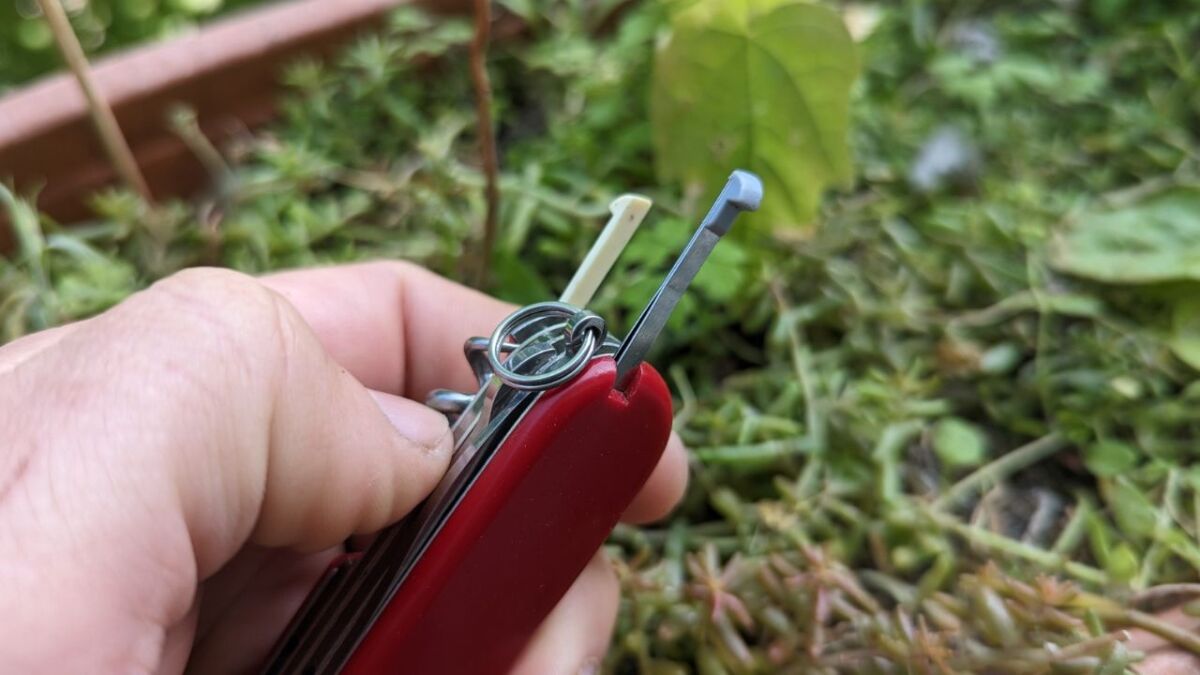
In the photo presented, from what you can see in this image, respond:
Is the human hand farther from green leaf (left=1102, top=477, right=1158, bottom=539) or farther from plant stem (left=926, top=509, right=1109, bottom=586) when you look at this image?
green leaf (left=1102, top=477, right=1158, bottom=539)

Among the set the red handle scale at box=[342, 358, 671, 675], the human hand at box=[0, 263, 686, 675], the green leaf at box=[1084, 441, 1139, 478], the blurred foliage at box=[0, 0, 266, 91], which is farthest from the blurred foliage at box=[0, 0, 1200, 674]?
the blurred foliage at box=[0, 0, 266, 91]

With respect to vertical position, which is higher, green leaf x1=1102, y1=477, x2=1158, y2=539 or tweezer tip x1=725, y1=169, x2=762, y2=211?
tweezer tip x1=725, y1=169, x2=762, y2=211

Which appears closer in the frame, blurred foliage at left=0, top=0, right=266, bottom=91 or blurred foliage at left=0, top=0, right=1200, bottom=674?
blurred foliage at left=0, top=0, right=1200, bottom=674

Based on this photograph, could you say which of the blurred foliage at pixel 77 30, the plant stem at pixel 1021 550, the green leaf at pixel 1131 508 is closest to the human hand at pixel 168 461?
the plant stem at pixel 1021 550

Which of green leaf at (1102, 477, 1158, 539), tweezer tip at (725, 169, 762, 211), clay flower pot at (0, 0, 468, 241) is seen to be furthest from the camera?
clay flower pot at (0, 0, 468, 241)

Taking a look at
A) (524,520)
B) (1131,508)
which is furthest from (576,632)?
(1131,508)

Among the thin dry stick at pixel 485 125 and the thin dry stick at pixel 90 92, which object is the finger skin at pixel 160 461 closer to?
the thin dry stick at pixel 485 125

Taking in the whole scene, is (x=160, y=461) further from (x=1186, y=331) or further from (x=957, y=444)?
(x=1186, y=331)
